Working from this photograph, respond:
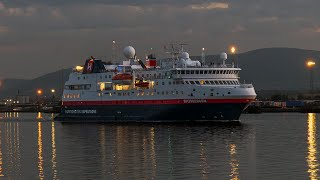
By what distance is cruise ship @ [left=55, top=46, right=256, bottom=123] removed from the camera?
8981cm

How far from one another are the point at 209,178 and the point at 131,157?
11.7m

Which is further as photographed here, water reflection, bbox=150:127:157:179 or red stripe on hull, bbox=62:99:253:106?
red stripe on hull, bbox=62:99:253:106

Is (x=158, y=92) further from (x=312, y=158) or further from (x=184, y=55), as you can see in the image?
(x=312, y=158)

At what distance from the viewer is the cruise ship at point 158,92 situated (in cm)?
8981

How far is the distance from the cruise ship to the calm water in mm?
14145

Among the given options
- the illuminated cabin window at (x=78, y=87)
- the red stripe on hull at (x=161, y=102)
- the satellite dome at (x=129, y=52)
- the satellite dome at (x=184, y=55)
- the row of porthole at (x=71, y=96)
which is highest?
the satellite dome at (x=129, y=52)

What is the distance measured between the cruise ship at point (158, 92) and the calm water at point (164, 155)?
→ 14.1m

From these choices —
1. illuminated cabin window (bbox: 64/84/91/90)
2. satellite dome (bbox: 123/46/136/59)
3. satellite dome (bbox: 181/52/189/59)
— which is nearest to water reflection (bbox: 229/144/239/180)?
satellite dome (bbox: 181/52/189/59)

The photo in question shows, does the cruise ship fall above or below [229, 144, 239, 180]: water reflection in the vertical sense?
above

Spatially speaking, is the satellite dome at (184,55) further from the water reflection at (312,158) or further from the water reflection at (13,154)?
the water reflection at (312,158)

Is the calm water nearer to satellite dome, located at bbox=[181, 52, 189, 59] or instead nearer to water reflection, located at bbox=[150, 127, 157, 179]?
water reflection, located at bbox=[150, 127, 157, 179]

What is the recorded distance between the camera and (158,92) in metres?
92.2

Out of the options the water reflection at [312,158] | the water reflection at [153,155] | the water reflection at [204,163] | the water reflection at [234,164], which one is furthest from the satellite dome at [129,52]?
the water reflection at [234,164]

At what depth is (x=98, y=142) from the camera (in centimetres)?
6375
